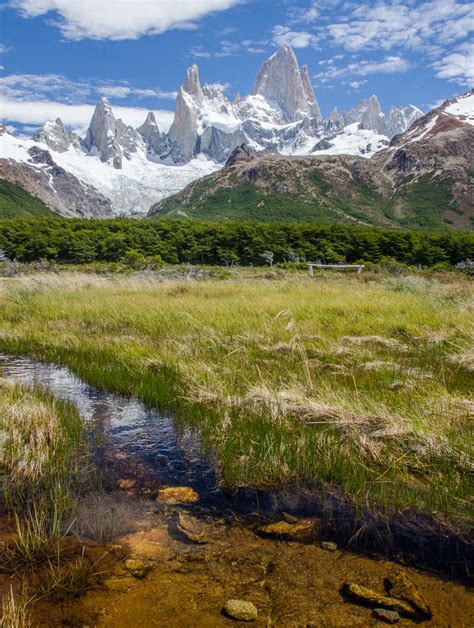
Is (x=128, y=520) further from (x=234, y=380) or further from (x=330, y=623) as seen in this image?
(x=234, y=380)

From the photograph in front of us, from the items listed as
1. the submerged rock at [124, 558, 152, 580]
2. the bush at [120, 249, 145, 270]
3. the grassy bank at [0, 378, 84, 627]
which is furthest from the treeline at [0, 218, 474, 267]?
the submerged rock at [124, 558, 152, 580]

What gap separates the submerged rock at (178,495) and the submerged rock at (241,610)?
4.30 ft

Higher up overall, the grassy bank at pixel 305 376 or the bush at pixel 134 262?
the bush at pixel 134 262

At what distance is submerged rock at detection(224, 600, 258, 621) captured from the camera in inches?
110

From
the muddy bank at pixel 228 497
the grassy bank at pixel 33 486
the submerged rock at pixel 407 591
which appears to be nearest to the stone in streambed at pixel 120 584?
the grassy bank at pixel 33 486

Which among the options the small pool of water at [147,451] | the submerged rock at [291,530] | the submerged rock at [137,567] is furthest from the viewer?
the small pool of water at [147,451]

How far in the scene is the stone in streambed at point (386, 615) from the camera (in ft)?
9.13

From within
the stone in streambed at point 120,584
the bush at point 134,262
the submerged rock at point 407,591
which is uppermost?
the bush at point 134,262

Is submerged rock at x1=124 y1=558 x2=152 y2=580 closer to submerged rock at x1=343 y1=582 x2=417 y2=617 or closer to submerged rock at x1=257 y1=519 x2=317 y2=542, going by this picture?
submerged rock at x1=257 y1=519 x2=317 y2=542

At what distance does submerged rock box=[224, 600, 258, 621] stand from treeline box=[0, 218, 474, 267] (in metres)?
73.6

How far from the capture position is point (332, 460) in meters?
4.61

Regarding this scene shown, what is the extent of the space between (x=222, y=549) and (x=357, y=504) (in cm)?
130

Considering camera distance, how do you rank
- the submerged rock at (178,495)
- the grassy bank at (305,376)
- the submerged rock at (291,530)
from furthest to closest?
the grassy bank at (305,376) → the submerged rock at (178,495) → the submerged rock at (291,530)

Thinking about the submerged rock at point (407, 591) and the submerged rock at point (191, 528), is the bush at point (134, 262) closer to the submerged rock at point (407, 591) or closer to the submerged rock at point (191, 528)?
the submerged rock at point (191, 528)
